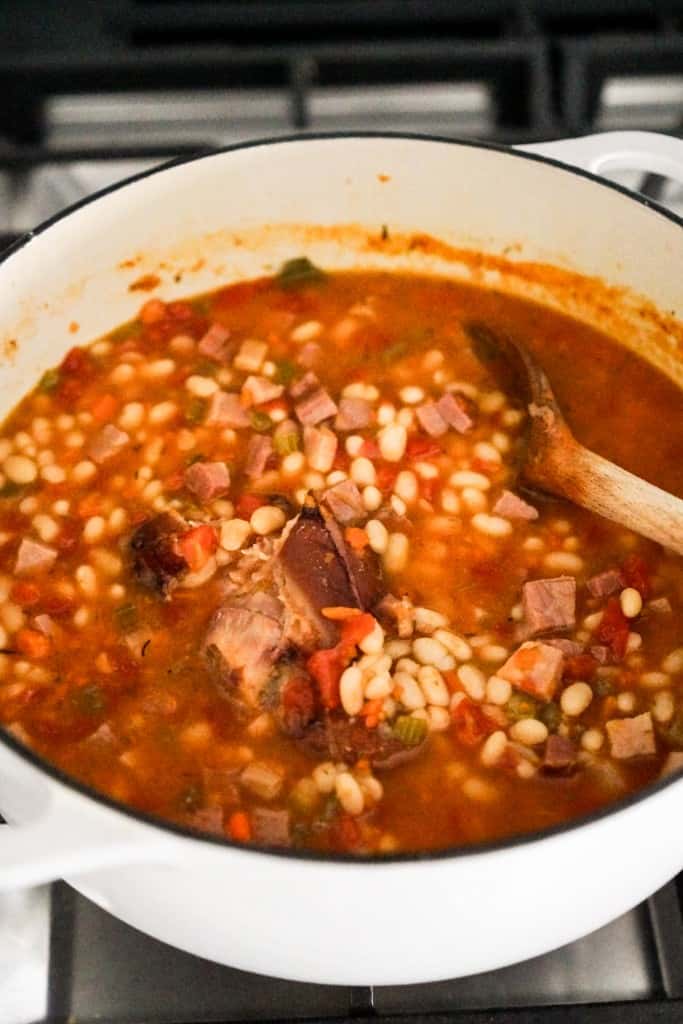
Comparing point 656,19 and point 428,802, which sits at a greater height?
point 656,19

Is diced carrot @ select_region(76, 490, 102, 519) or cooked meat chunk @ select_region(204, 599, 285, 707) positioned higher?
diced carrot @ select_region(76, 490, 102, 519)

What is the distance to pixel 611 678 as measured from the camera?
6.73ft

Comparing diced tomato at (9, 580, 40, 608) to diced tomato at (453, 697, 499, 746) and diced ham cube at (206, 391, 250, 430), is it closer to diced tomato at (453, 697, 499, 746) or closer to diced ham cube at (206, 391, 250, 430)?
diced ham cube at (206, 391, 250, 430)

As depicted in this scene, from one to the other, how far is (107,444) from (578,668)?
3.40ft

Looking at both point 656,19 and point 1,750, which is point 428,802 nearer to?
point 1,750

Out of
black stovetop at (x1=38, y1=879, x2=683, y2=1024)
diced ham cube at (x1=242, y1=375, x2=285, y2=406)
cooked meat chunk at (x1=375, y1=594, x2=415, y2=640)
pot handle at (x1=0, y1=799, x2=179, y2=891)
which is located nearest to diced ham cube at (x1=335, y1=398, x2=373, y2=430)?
diced ham cube at (x1=242, y1=375, x2=285, y2=406)

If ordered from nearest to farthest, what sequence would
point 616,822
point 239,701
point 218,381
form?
1. point 616,822
2. point 239,701
3. point 218,381

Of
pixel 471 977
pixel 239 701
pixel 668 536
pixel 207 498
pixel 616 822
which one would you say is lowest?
pixel 471 977

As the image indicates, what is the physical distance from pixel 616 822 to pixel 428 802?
0.53 m

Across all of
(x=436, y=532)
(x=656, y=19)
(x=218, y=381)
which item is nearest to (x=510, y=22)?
(x=656, y=19)

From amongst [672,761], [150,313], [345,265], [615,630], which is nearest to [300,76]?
[345,265]

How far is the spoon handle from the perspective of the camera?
6.97 ft

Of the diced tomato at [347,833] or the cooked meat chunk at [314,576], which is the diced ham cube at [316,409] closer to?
the cooked meat chunk at [314,576]

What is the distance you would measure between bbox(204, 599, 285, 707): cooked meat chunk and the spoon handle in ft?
2.07
